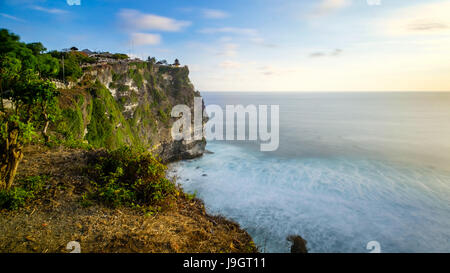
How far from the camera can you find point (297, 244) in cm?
1841

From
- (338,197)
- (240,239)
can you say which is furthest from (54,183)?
(338,197)

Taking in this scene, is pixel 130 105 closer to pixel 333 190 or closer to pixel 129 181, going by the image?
pixel 129 181

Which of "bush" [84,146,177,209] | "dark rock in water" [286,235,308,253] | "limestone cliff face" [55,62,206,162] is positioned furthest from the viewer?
"limestone cliff face" [55,62,206,162]

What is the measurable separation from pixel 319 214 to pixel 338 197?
621 cm

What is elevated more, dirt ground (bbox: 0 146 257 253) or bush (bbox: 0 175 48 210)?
bush (bbox: 0 175 48 210)

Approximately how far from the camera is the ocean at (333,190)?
21.3m

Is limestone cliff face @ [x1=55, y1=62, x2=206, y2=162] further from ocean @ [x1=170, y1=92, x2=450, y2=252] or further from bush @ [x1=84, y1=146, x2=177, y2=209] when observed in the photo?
bush @ [x1=84, y1=146, x2=177, y2=209]

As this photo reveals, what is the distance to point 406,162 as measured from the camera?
43000 millimetres

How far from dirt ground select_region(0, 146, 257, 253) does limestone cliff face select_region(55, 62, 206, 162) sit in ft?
56.2

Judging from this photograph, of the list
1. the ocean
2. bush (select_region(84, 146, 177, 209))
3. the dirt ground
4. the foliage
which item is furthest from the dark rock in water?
the foliage

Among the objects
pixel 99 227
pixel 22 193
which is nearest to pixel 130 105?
pixel 22 193

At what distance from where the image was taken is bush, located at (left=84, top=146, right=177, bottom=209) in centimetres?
764

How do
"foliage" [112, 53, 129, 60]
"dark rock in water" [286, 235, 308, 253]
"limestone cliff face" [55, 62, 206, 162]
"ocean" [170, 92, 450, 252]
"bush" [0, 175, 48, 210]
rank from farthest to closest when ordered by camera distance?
"foliage" [112, 53, 129, 60] < "limestone cliff face" [55, 62, 206, 162] < "ocean" [170, 92, 450, 252] < "dark rock in water" [286, 235, 308, 253] < "bush" [0, 175, 48, 210]
